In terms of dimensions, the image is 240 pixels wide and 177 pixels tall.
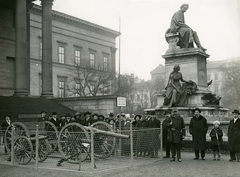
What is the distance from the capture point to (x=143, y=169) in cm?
1014

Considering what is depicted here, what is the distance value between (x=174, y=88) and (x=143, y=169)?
6.49 metres

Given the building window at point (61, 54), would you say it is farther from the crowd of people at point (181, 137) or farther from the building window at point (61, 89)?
the crowd of people at point (181, 137)

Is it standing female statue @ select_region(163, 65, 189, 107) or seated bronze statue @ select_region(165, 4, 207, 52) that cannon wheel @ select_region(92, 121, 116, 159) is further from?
seated bronze statue @ select_region(165, 4, 207, 52)

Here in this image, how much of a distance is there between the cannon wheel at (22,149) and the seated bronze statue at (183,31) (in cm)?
941

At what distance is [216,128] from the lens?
12.3 meters

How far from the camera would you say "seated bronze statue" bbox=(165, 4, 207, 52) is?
1694 centimetres

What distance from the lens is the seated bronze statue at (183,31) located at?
1694 centimetres

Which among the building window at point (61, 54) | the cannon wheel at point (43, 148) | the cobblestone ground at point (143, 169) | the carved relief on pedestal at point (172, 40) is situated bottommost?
the cobblestone ground at point (143, 169)

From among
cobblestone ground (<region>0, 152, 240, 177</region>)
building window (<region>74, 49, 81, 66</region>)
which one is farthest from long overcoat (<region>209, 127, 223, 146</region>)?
building window (<region>74, 49, 81, 66</region>)

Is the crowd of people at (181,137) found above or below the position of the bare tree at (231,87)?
below

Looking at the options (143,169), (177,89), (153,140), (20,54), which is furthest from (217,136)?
(20,54)

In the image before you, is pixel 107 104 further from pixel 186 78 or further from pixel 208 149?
pixel 208 149

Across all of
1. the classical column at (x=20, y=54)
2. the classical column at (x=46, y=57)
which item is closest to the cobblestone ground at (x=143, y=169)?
the classical column at (x=20, y=54)

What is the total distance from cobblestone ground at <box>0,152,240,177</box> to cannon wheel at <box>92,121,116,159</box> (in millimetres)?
312
